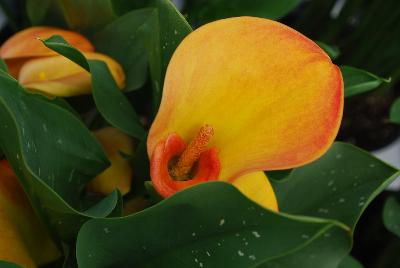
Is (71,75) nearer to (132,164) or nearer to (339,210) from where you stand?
(132,164)

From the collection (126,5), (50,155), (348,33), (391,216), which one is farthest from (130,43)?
(348,33)

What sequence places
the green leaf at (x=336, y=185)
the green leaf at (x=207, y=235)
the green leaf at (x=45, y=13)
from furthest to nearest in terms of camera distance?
the green leaf at (x=45, y=13) < the green leaf at (x=336, y=185) < the green leaf at (x=207, y=235)

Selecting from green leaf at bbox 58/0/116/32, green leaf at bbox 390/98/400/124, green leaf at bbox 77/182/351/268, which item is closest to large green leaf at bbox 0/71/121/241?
green leaf at bbox 77/182/351/268

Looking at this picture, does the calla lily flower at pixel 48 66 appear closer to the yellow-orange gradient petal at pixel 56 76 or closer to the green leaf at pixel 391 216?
the yellow-orange gradient petal at pixel 56 76

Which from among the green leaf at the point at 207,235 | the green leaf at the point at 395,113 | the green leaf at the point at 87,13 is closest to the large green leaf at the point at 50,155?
the green leaf at the point at 207,235

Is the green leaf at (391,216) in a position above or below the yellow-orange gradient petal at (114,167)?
below

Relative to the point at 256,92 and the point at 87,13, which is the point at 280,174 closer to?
the point at 256,92
